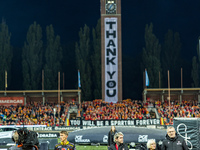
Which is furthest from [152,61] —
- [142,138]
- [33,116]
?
[142,138]

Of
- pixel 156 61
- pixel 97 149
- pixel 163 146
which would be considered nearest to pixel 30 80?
pixel 156 61

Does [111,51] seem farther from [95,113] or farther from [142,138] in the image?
[142,138]

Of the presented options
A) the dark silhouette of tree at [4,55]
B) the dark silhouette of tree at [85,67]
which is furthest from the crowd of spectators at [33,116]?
the dark silhouette of tree at [4,55]

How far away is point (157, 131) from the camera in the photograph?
2361 centimetres

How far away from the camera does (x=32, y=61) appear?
75625mm

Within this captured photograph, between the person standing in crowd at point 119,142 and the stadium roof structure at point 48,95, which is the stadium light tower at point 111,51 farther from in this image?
the person standing in crowd at point 119,142

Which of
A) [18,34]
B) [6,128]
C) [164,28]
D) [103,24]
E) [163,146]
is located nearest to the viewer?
[163,146]

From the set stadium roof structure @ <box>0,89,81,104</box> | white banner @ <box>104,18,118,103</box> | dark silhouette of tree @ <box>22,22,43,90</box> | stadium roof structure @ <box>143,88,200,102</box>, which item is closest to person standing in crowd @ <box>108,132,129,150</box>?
stadium roof structure @ <box>0,89,81,104</box>

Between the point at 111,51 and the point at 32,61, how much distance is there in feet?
70.0

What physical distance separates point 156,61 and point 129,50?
A: 37750mm

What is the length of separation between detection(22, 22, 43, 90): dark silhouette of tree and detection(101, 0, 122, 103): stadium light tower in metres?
18.8

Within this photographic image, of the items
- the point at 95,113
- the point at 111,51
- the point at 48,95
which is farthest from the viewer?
the point at 111,51

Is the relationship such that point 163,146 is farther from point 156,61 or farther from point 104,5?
point 156,61

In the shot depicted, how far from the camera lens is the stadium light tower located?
205 feet
